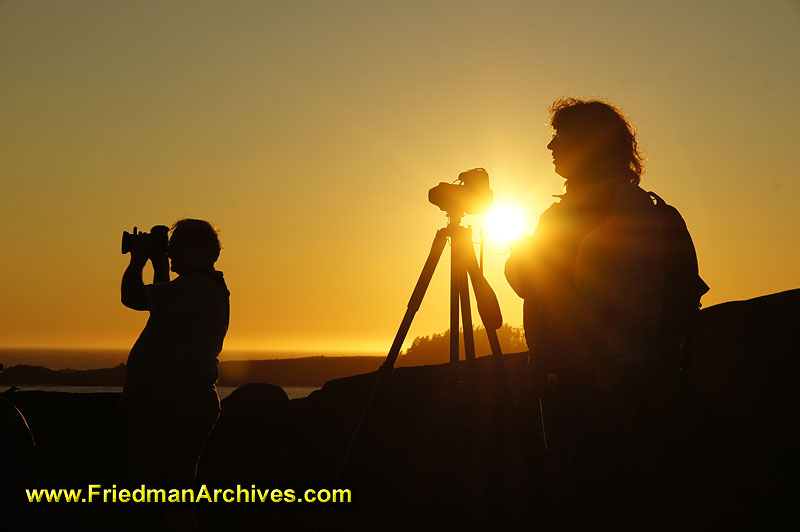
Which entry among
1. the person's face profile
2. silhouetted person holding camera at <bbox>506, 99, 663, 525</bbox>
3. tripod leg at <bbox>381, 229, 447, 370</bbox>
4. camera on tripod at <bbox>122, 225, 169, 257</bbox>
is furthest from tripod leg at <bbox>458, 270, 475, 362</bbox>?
camera on tripod at <bbox>122, 225, 169, 257</bbox>

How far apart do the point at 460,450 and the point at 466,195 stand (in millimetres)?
3676

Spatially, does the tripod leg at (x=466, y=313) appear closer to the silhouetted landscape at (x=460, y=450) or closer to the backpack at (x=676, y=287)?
the silhouetted landscape at (x=460, y=450)

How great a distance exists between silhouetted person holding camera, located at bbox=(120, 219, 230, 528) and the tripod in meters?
1.17

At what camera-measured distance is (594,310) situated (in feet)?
10.3

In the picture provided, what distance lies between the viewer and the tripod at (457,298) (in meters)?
4.52

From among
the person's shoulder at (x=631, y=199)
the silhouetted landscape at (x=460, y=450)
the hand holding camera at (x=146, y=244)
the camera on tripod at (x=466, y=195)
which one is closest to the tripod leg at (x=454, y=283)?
the camera on tripod at (x=466, y=195)

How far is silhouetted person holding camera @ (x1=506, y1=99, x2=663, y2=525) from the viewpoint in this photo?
9.87 ft

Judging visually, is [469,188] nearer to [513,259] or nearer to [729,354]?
[513,259]

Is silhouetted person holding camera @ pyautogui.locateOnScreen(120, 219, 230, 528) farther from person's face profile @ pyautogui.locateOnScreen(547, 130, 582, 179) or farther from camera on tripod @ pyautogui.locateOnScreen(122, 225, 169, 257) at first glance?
person's face profile @ pyautogui.locateOnScreen(547, 130, 582, 179)

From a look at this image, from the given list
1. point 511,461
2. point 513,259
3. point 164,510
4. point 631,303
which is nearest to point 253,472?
point 511,461

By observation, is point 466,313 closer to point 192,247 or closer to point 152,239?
point 192,247

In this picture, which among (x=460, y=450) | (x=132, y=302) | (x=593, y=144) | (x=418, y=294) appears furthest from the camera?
(x=460, y=450)

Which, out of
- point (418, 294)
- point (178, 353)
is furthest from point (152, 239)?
point (418, 294)

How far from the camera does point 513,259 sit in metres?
3.63
